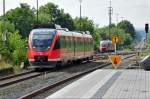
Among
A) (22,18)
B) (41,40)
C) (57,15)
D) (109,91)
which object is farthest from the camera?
(57,15)

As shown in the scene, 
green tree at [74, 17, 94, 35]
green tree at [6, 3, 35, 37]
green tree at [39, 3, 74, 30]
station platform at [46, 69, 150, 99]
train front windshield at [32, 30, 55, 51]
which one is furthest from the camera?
green tree at [39, 3, 74, 30]

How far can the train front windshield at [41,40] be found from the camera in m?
37.3

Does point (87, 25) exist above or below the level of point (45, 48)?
above

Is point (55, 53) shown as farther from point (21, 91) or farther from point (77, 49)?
point (21, 91)

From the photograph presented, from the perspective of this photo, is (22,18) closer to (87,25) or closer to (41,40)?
(87,25)

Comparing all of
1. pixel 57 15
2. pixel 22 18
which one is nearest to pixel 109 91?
pixel 22 18

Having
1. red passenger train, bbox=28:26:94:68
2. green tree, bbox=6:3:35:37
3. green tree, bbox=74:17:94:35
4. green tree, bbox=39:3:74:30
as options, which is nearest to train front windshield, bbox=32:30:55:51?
red passenger train, bbox=28:26:94:68

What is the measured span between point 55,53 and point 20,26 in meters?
71.5

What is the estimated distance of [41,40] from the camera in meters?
37.3

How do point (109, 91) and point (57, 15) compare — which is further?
point (57, 15)

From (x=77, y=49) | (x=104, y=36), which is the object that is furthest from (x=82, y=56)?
(x=104, y=36)

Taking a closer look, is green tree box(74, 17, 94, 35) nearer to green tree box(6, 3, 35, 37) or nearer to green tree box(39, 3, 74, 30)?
green tree box(39, 3, 74, 30)

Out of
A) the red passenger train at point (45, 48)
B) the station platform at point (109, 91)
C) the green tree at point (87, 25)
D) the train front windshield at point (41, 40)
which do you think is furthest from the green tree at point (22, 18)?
the station platform at point (109, 91)

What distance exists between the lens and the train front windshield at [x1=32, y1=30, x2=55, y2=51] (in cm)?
3734
